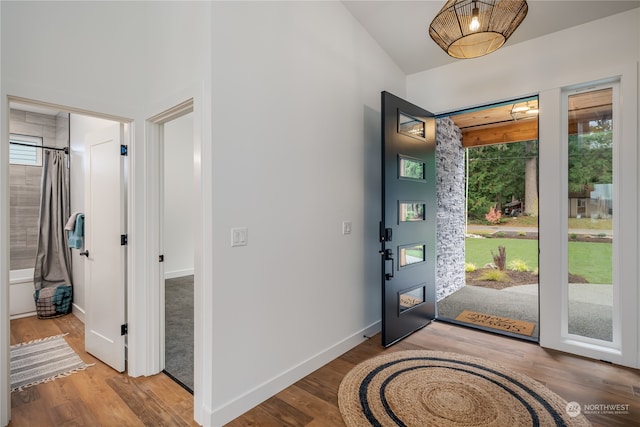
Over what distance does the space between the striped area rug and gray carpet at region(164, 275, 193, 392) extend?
72 cm

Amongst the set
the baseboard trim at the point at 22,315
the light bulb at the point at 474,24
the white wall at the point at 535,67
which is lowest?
the baseboard trim at the point at 22,315

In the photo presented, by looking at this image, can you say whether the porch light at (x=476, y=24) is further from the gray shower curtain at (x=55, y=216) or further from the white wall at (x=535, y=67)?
the gray shower curtain at (x=55, y=216)

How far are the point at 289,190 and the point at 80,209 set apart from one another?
309 cm

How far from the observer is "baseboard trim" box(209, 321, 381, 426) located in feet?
6.25

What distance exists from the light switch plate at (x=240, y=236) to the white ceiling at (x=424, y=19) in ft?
Result: 7.93

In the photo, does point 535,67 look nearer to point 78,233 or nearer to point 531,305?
point 531,305

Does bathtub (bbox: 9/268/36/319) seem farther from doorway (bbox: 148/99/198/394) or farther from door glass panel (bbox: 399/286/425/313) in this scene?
door glass panel (bbox: 399/286/425/313)

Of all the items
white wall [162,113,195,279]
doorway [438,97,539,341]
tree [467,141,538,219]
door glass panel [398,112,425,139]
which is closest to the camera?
door glass panel [398,112,425,139]

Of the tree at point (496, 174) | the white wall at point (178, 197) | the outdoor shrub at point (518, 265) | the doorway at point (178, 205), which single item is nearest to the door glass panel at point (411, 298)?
the tree at point (496, 174)

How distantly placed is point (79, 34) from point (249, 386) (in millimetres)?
2796

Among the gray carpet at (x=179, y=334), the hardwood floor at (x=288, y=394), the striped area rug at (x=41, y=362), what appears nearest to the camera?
the hardwood floor at (x=288, y=394)

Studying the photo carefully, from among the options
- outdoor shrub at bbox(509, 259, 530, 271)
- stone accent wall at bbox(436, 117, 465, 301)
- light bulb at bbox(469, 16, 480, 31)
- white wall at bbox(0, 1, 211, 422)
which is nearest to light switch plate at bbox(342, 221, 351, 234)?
white wall at bbox(0, 1, 211, 422)

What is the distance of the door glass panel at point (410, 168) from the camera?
3.19 meters

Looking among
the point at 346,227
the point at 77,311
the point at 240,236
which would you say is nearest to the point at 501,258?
the point at 346,227
